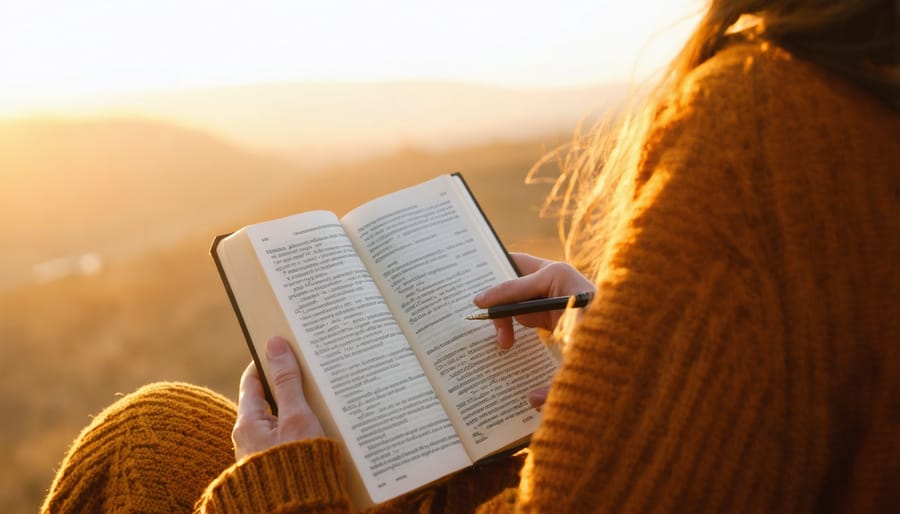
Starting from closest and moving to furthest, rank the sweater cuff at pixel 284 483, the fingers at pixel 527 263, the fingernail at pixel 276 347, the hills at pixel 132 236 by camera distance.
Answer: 1. the sweater cuff at pixel 284 483
2. the fingernail at pixel 276 347
3. the fingers at pixel 527 263
4. the hills at pixel 132 236

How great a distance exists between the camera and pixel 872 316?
59 centimetres

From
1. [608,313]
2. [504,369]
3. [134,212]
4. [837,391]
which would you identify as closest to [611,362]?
[608,313]

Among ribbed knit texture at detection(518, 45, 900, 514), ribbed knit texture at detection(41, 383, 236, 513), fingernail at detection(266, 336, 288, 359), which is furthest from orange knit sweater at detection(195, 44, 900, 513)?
ribbed knit texture at detection(41, 383, 236, 513)

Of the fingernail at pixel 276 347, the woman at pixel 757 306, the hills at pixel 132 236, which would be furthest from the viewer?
the hills at pixel 132 236

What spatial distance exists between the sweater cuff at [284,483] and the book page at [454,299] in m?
0.17

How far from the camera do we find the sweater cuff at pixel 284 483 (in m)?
0.76

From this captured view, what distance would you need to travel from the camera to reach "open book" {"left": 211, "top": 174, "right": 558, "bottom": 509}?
2.76 feet

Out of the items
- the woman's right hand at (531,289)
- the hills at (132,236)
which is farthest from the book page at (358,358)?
the hills at (132,236)

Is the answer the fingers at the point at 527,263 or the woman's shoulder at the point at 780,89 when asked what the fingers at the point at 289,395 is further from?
the woman's shoulder at the point at 780,89

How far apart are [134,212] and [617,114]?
7.39ft

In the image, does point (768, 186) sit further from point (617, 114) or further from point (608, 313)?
point (617, 114)

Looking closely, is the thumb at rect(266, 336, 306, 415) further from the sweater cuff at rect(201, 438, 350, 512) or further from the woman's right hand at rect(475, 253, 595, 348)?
the woman's right hand at rect(475, 253, 595, 348)

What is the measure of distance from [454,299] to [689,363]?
0.41 m

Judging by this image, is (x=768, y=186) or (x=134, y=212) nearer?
(x=768, y=186)
